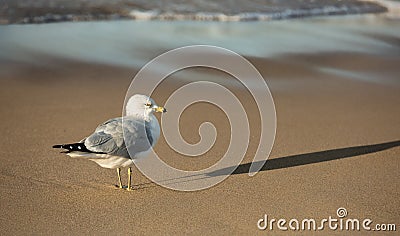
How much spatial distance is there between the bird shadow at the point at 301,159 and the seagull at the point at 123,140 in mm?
305

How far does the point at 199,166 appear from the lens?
461 centimetres

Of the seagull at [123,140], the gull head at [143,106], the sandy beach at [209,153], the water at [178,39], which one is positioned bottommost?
the sandy beach at [209,153]

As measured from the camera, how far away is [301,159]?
4.77m

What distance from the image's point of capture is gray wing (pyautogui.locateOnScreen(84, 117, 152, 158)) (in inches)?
156

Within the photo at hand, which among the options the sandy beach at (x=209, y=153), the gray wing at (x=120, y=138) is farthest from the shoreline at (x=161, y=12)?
the gray wing at (x=120, y=138)

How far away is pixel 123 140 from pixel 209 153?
1.04m

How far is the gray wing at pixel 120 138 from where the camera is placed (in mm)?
3959

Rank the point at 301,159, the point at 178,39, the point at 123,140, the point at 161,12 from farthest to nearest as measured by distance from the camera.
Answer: the point at 161,12, the point at 178,39, the point at 301,159, the point at 123,140

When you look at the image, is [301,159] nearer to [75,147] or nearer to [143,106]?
[143,106]

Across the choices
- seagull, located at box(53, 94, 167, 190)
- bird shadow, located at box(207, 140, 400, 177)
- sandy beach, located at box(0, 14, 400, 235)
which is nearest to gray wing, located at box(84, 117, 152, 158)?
seagull, located at box(53, 94, 167, 190)

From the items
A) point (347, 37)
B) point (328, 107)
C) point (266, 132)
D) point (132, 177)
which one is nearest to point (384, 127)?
point (328, 107)

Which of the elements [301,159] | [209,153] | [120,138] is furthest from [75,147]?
[301,159]

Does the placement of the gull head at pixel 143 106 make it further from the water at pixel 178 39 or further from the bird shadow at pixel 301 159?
the water at pixel 178 39

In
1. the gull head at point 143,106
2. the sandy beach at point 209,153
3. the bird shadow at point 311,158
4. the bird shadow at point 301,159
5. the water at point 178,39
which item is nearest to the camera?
the sandy beach at point 209,153
